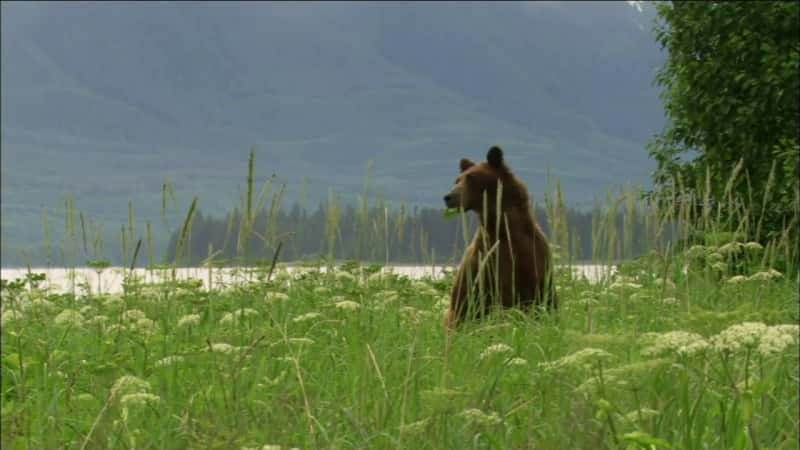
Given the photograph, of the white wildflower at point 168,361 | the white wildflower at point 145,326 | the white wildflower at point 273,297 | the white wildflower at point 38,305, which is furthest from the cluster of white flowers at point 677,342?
the white wildflower at point 38,305

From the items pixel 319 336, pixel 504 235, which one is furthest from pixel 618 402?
pixel 504 235

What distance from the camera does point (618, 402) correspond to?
4238 millimetres

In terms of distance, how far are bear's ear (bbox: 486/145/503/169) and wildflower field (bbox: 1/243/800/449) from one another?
2174 millimetres

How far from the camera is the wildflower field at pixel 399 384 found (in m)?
3.27

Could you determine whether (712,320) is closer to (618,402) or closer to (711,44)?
(618,402)

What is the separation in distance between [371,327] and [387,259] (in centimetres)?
108

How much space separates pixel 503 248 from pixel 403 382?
401 centimetres

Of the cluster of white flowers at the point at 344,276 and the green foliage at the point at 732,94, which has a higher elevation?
the green foliage at the point at 732,94

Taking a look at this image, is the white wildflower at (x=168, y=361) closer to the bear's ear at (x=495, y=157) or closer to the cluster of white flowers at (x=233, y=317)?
the cluster of white flowers at (x=233, y=317)

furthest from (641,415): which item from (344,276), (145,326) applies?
(344,276)

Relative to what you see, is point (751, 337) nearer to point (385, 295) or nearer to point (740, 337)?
point (740, 337)

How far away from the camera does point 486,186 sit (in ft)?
29.7

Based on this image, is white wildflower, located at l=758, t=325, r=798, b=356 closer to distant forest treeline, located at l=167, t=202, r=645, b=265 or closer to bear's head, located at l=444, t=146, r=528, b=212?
distant forest treeline, located at l=167, t=202, r=645, b=265

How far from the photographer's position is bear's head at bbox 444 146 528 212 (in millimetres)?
8898
